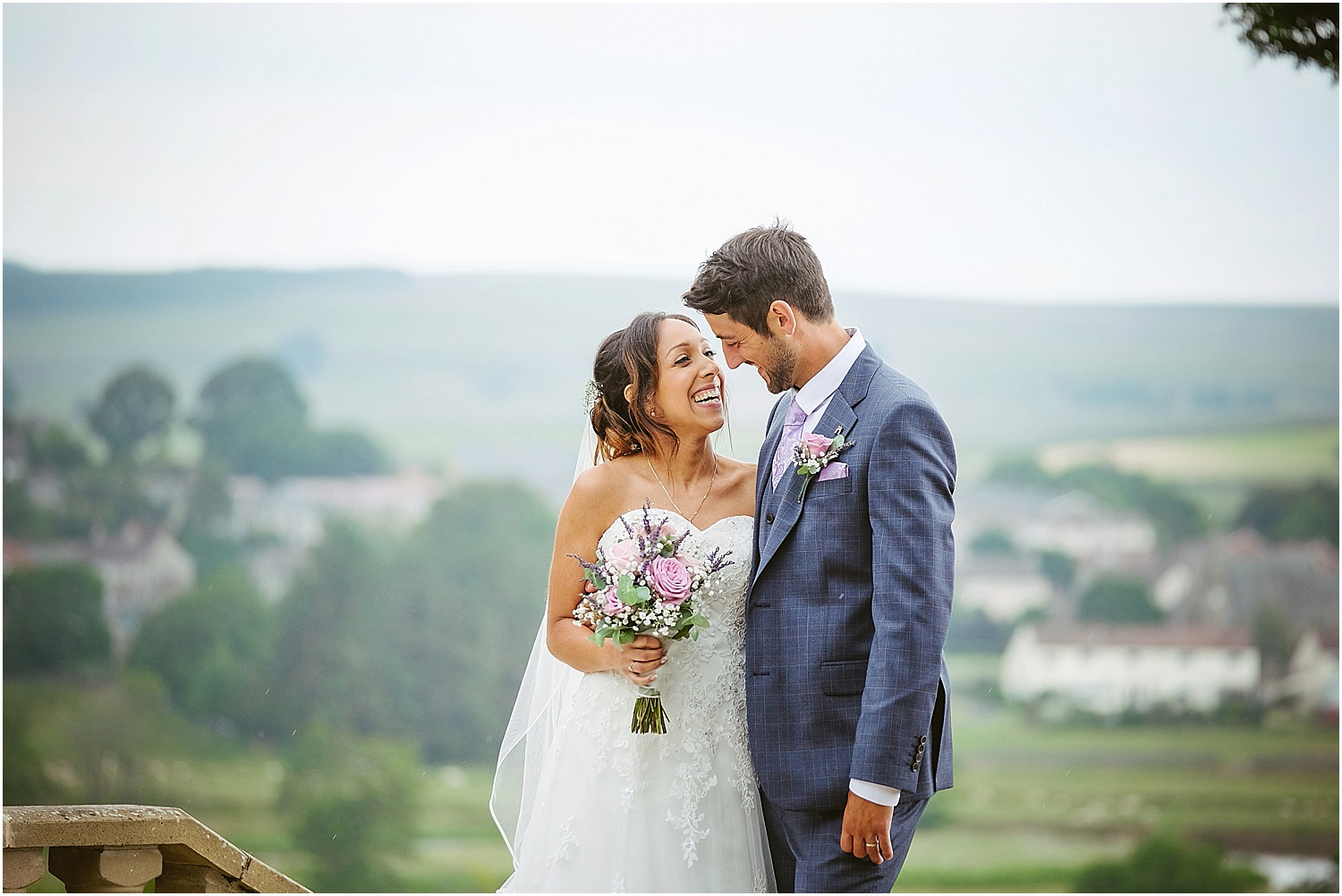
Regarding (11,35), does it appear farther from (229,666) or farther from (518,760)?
(518,760)

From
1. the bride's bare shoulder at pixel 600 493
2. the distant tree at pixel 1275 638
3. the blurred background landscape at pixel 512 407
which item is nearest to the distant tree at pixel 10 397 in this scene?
the blurred background landscape at pixel 512 407

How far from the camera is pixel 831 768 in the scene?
2.49m

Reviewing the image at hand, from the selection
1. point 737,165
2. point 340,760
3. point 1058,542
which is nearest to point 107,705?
point 340,760

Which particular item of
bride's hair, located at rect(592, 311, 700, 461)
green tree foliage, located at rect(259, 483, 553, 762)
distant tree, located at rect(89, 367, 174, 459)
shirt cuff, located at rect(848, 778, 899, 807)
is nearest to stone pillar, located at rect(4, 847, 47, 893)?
bride's hair, located at rect(592, 311, 700, 461)

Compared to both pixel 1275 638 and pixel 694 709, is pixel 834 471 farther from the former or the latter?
pixel 1275 638

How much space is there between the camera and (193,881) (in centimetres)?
292

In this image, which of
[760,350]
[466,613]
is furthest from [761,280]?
[466,613]

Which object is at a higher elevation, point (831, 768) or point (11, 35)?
point (11, 35)

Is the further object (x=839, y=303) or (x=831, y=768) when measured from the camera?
(x=839, y=303)

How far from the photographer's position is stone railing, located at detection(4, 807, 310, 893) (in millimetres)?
2654

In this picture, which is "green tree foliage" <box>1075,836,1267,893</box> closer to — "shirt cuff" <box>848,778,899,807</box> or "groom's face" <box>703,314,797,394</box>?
"shirt cuff" <box>848,778,899,807</box>

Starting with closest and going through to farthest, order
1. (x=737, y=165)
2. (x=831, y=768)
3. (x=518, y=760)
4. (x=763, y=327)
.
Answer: (x=831, y=768), (x=763, y=327), (x=518, y=760), (x=737, y=165)

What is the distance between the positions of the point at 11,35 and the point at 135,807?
28.7 feet

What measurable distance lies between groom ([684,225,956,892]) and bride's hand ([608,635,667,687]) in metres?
0.24
